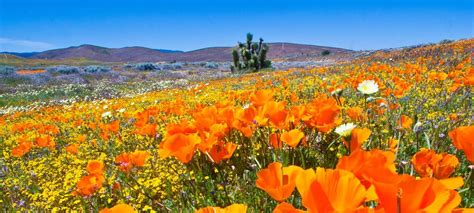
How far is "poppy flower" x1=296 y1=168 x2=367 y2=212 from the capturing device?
0.86m

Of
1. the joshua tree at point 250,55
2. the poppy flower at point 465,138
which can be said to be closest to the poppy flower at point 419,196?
the poppy flower at point 465,138

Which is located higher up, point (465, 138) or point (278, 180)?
point (465, 138)

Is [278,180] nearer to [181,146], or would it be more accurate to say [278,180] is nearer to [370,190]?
[370,190]

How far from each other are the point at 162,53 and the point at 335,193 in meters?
140

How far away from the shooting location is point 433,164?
140 cm

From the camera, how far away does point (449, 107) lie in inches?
177

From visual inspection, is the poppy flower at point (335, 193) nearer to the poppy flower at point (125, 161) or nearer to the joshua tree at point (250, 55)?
the poppy flower at point (125, 161)

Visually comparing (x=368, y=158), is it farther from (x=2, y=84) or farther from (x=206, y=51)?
(x=206, y=51)

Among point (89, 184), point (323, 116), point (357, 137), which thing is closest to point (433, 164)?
point (357, 137)

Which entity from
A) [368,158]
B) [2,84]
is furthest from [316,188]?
[2,84]

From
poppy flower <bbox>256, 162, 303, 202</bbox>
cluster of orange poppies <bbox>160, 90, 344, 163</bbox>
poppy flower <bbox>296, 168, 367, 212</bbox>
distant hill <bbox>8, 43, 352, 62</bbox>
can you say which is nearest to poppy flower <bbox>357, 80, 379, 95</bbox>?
cluster of orange poppies <bbox>160, 90, 344, 163</bbox>

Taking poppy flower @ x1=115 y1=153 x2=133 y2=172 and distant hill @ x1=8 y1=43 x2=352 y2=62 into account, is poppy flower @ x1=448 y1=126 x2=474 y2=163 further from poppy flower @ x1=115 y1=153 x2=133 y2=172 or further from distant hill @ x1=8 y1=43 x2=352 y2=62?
distant hill @ x1=8 y1=43 x2=352 y2=62

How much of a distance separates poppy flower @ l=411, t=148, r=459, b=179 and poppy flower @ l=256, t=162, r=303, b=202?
0.49 meters

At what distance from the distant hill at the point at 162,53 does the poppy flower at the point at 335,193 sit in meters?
106
